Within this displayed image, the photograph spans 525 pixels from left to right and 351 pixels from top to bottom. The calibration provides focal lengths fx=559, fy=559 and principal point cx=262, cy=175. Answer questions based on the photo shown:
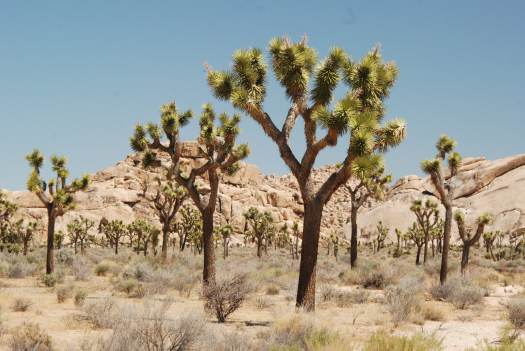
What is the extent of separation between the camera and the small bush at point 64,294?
14.5 m

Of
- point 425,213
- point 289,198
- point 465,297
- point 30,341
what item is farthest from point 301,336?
point 289,198

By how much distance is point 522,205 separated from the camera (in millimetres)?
69375

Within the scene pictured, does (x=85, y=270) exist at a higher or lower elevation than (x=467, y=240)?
lower

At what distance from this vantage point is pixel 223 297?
12.0m

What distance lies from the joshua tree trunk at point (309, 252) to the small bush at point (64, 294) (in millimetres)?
6427

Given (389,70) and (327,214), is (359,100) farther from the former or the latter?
(327,214)

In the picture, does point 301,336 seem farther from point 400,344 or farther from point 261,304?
point 261,304

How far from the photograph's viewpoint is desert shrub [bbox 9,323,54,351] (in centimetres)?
704

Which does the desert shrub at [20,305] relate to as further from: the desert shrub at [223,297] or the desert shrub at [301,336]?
the desert shrub at [301,336]

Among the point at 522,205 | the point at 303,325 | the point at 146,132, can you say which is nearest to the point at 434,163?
the point at 146,132

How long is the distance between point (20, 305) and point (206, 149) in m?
7.17

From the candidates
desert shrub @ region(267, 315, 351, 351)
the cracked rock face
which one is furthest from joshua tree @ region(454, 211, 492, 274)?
the cracked rock face

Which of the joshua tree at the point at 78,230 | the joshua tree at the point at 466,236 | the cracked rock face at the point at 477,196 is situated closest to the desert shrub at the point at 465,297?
the joshua tree at the point at 466,236

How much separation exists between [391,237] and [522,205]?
57.6ft
